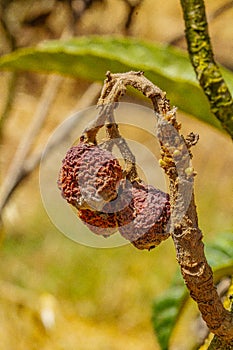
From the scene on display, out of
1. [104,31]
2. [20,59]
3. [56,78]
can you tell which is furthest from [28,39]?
[20,59]

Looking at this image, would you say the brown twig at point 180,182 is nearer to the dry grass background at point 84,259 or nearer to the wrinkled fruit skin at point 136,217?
the wrinkled fruit skin at point 136,217

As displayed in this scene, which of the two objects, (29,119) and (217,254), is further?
(29,119)

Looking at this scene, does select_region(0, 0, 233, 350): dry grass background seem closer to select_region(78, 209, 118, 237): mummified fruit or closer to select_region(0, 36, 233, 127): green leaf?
select_region(0, 36, 233, 127): green leaf

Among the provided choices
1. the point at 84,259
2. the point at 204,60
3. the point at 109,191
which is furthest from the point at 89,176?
the point at 84,259

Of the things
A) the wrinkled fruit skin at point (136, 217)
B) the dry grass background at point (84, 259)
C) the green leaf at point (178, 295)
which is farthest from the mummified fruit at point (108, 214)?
the dry grass background at point (84, 259)

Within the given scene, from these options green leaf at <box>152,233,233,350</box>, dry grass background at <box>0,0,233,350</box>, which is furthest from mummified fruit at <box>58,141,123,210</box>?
dry grass background at <box>0,0,233,350</box>

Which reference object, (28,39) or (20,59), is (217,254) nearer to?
(20,59)

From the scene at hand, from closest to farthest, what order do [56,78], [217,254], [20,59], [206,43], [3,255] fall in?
1. [206,43]
2. [217,254]
3. [20,59]
4. [56,78]
5. [3,255]
